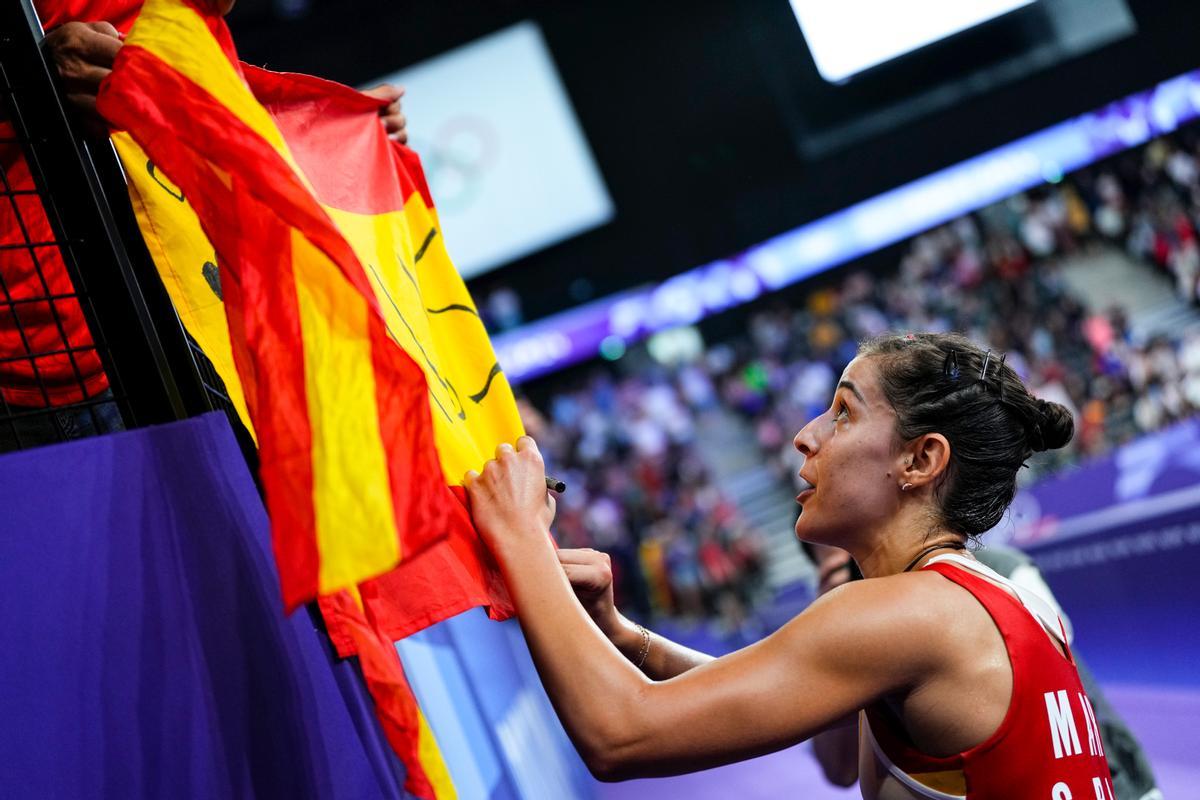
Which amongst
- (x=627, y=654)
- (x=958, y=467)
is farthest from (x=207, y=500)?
(x=958, y=467)

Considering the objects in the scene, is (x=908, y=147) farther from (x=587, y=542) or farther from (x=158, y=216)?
(x=158, y=216)

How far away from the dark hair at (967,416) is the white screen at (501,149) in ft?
42.7

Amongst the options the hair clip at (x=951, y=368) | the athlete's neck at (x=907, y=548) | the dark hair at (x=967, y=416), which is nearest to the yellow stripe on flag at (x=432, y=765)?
the athlete's neck at (x=907, y=548)

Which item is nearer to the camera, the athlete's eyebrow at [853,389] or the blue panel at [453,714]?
the athlete's eyebrow at [853,389]

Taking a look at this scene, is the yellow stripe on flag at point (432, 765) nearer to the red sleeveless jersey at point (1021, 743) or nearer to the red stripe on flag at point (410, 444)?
the red stripe on flag at point (410, 444)

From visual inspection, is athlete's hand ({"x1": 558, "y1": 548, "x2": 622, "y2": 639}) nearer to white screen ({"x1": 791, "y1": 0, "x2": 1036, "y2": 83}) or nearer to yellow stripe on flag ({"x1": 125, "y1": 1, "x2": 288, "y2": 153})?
yellow stripe on flag ({"x1": 125, "y1": 1, "x2": 288, "y2": 153})

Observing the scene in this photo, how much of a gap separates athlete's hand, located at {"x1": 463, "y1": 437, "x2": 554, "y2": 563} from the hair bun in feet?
2.85

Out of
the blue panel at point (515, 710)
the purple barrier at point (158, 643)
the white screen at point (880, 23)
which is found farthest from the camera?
the white screen at point (880, 23)

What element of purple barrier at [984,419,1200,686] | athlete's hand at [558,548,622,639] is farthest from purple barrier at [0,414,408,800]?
purple barrier at [984,419,1200,686]

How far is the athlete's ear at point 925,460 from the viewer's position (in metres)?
1.87

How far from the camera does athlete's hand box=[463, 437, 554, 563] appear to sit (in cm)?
172

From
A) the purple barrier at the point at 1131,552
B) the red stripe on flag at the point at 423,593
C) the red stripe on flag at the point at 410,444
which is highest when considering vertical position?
the red stripe on flag at the point at 410,444

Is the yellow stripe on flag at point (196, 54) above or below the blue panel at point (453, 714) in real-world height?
above

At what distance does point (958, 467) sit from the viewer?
75.2 inches
